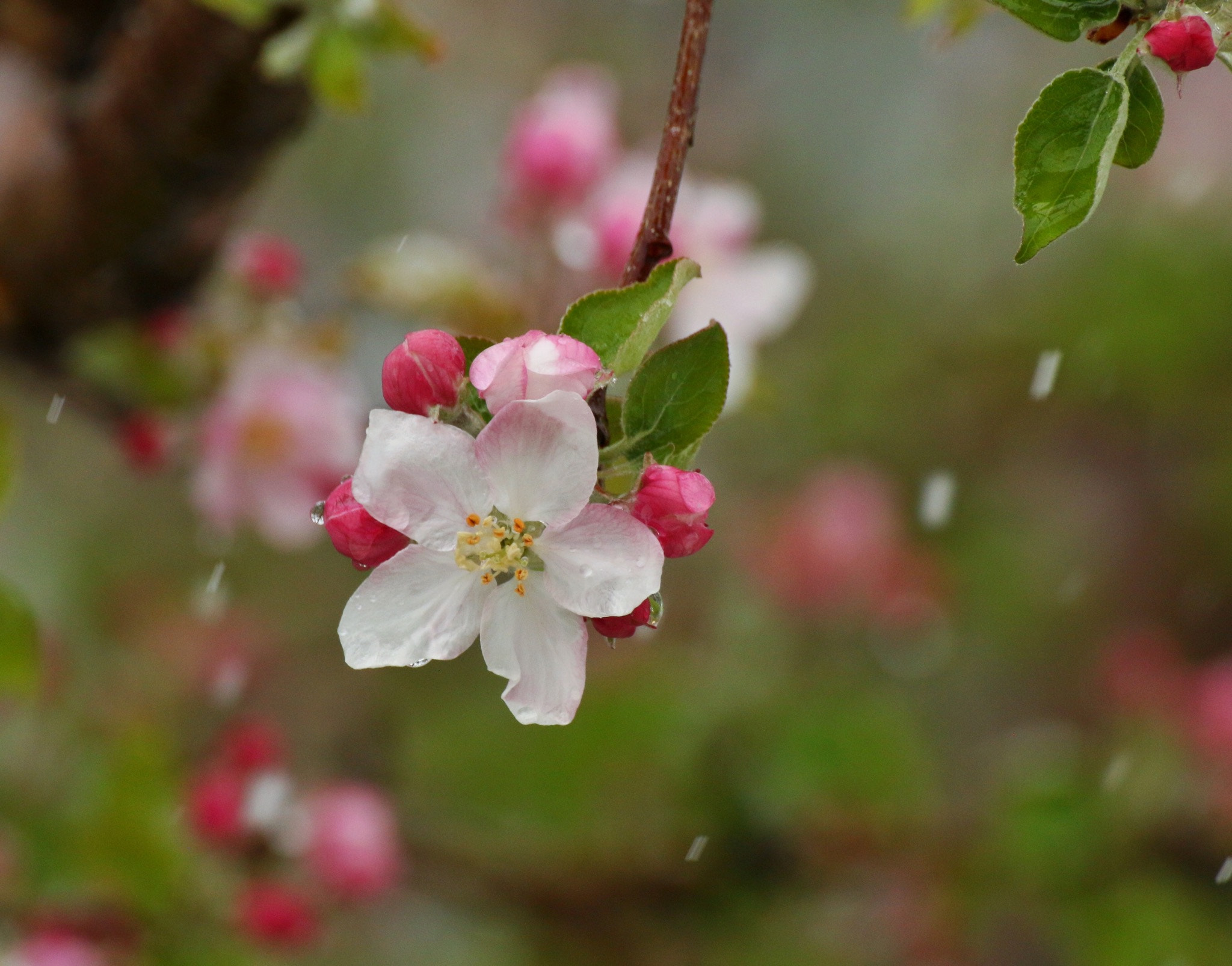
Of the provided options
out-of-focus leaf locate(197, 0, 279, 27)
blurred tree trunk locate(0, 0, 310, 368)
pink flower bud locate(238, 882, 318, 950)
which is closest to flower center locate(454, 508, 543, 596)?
out-of-focus leaf locate(197, 0, 279, 27)

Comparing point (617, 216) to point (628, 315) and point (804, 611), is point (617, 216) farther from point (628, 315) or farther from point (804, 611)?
point (804, 611)

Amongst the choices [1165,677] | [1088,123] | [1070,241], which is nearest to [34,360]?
[1088,123]

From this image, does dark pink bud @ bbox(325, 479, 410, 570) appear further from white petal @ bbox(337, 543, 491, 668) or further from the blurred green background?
the blurred green background

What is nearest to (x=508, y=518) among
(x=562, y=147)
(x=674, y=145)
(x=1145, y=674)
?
(x=674, y=145)

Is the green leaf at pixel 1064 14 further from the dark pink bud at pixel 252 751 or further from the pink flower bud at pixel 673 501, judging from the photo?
the dark pink bud at pixel 252 751

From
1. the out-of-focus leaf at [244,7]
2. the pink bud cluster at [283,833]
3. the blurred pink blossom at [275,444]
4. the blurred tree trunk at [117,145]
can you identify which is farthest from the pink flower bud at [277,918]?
the out-of-focus leaf at [244,7]

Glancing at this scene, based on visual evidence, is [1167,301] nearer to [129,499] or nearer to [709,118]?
[709,118]

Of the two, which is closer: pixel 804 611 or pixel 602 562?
pixel 602 562
